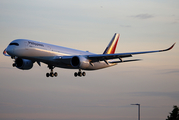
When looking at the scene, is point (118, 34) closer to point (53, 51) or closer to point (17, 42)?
point (53, 51)

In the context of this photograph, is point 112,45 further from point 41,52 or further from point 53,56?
point 41,52

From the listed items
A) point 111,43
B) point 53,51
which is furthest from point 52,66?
point 111,43

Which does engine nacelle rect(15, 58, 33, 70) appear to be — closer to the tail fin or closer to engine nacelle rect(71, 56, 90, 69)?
engine nacelle rect(71, 56, 90, 69)

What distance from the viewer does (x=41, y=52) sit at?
53938mm

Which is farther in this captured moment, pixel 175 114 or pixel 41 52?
pixel 175 114

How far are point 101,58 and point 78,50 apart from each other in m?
5.42

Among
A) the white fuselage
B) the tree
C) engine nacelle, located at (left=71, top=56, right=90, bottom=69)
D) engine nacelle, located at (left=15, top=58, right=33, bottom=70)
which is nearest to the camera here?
the white fuselage

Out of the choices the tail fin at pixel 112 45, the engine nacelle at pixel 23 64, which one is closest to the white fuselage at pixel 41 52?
the engine nacelle at pixel 23 64

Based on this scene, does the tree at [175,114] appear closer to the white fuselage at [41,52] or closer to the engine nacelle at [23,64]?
the white fuselage at [41,52]

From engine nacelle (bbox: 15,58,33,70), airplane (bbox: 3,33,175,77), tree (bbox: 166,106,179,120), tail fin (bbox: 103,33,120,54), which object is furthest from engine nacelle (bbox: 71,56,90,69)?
tree (bbox: 166,106,179,120)

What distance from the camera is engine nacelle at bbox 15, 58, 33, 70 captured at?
5981 cm

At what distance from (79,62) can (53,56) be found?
14.5 feet

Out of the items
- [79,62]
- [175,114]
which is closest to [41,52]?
[79,62]

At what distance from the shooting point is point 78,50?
63.3 m
